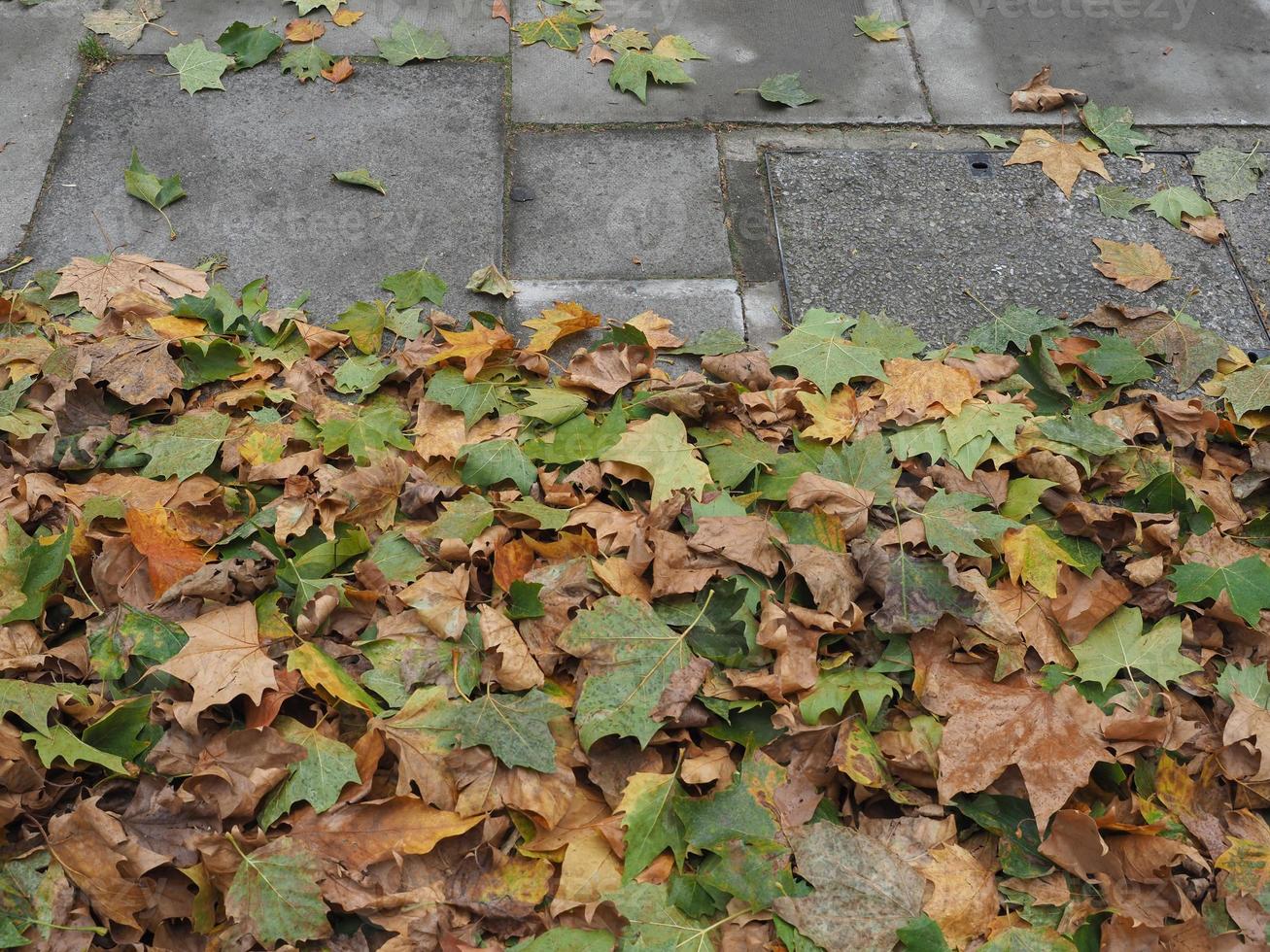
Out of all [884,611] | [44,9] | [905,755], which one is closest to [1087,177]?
[884,611]

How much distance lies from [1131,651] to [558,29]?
289 centimetres

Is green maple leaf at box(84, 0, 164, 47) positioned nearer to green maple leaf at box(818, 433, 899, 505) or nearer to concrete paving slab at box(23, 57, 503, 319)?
concrete paving slab at box(23, 57, 503, 319)

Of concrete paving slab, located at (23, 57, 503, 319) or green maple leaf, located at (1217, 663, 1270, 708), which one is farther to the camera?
concrete paving slab, located at (23, 57, 503, 319)

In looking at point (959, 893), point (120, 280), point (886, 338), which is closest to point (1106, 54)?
point (886, 338)

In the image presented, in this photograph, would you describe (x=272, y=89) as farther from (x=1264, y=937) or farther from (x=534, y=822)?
(x=1264, y=937)

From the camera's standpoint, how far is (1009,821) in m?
1.90

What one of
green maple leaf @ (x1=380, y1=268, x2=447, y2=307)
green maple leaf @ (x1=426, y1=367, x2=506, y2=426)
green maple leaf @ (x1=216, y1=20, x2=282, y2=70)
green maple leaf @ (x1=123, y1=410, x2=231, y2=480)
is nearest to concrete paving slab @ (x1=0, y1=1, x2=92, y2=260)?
green maple leaf @ (x1=216, y1=20, x2=282, y2=70)

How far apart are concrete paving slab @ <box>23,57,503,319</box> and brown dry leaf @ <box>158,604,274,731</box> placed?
1083 mm

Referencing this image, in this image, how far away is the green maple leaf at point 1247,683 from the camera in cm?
207

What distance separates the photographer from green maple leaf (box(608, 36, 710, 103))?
351 centimetres

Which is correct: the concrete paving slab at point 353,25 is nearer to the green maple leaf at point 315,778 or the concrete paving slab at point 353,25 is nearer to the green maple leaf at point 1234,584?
the green maple leaf at point 315,778

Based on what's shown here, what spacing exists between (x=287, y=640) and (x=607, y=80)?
2.37 metres

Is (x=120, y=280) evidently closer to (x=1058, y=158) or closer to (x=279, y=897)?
(x=279, y=897)

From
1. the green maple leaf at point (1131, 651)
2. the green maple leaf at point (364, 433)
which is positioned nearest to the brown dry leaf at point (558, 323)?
the green maple leaf at point (364, 433)
